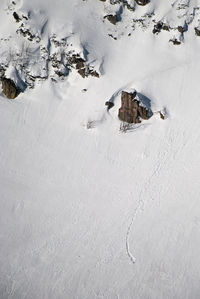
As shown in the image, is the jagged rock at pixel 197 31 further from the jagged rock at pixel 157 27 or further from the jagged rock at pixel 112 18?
the jagged rock at pixel 112 18

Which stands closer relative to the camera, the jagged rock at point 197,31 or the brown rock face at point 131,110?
the brown rock face at point 131,110

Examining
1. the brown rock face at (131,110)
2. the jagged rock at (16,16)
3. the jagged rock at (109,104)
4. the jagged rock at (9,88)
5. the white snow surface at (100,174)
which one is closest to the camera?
the white snow surface at (100,174)

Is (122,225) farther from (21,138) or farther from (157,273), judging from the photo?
(21,138)

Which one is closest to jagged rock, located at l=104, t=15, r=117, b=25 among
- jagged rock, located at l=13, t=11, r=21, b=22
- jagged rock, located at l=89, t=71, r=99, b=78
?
jagged rock, located at l=89, t=71, r=99, b=78

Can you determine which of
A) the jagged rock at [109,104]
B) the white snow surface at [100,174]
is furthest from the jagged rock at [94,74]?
the jagged rock at [109,104]

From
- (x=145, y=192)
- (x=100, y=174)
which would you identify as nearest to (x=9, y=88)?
(x=100, y=174)

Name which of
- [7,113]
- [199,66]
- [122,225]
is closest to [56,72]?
[7,113]
